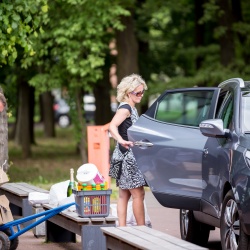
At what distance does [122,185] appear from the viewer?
1153cm

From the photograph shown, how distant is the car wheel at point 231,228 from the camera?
31.7 ft

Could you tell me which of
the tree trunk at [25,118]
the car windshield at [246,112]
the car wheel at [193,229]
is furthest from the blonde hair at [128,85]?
the tree trunk at [25,118]

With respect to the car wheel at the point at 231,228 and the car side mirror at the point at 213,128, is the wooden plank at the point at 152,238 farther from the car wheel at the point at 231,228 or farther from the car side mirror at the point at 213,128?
the car side mirror at the point at 213,128

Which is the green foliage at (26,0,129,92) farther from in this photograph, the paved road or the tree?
the paved road

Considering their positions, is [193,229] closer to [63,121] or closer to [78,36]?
[78,36]

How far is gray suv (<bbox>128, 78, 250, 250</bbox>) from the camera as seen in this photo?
977 centimetres

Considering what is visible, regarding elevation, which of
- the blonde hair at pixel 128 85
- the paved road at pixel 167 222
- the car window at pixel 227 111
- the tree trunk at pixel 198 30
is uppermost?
the tree trunk at pixel 198 30

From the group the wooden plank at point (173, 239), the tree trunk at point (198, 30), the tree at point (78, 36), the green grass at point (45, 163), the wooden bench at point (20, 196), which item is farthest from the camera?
the tree trunk at point (198, 30)

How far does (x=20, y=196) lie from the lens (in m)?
14.0

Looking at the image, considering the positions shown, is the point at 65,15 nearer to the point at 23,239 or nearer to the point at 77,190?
the point at 23,239

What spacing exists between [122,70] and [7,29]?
48.2ft

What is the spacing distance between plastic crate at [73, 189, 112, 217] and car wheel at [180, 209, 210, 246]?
5.48 feet

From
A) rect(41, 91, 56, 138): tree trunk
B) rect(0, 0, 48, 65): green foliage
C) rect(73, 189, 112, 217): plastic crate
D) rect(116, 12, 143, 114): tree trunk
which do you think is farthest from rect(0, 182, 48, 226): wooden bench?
rect(41, 91, 56, 138): tree trunk

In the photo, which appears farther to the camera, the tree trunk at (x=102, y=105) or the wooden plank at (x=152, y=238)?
the tree trunk at (x=102, y=105)
